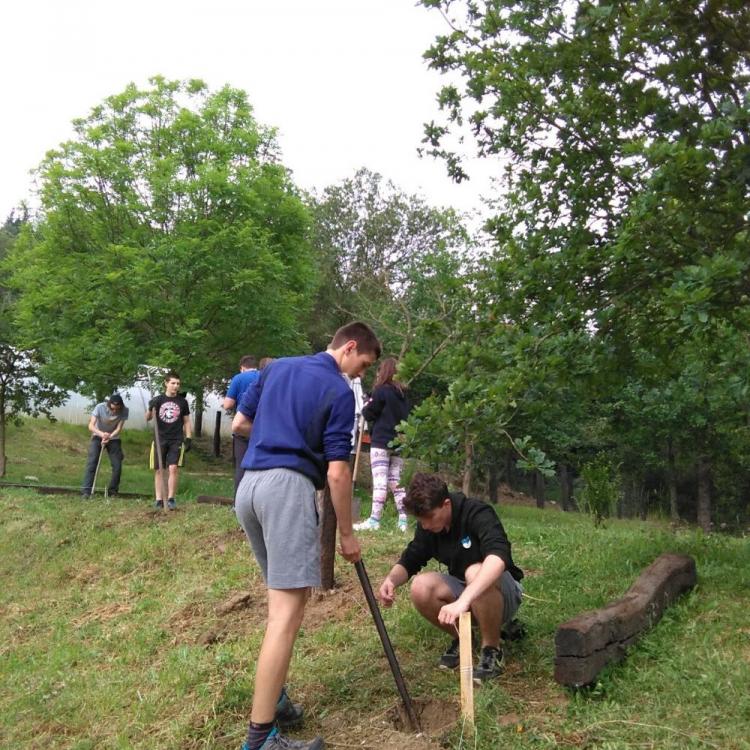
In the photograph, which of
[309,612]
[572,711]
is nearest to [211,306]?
[309,612]

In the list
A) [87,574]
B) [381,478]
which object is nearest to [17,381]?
[87,574]

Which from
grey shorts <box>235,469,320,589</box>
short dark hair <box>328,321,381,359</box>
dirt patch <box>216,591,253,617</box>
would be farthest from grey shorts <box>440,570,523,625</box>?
dirt patch <box>216,591,253,617</box>

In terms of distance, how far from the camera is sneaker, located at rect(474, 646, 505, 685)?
4312 millimetres

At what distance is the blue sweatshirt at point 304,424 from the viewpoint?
3.75 meters

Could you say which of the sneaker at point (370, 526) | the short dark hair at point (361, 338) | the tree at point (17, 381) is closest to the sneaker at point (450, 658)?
the short dark hair at point (361, 338)

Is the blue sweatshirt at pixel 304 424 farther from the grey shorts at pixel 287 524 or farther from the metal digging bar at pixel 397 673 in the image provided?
the metal digging bar at pixel 397 673

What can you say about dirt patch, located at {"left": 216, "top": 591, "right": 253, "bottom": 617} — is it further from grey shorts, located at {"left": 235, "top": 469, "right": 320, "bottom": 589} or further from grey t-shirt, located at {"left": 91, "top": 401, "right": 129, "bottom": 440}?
grey t-shirt, located at {"left": 91, "top": 401, "right": 129, "bottom": 440}

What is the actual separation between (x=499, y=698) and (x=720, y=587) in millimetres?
2188

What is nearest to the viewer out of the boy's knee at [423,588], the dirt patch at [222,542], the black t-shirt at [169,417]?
the boy's knee at [423,588]

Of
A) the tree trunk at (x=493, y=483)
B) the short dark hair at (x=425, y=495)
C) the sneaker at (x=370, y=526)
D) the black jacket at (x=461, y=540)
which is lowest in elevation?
the tree trunk at (x=493, y=483)

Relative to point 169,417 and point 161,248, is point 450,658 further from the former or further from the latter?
point 161,248

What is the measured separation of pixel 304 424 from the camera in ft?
12.4

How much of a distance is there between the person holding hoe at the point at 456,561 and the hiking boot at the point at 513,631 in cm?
22

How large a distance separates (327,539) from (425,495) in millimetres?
1910
